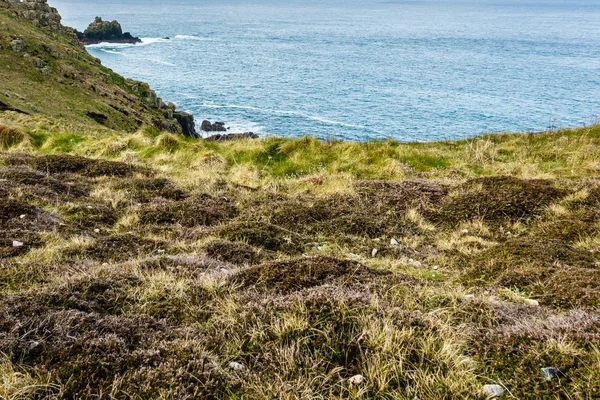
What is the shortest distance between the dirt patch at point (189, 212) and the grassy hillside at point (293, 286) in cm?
5

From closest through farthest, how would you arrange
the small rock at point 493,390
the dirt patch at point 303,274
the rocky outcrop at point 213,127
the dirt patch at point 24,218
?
the small rock at point 493,390 → the dirt patch at point 303,274 → the dirt patch at point 24,218 → the rocky outcrop at point 213,127

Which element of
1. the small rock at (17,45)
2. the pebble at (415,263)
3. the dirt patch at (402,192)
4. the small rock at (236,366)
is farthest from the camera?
the small rock at (17,45)

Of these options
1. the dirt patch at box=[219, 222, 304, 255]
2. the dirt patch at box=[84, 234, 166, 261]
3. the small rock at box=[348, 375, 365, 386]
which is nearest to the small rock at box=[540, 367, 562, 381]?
the small rock at box=[348, 375, 365, 386]

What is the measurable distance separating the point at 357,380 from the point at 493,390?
112 centimetres

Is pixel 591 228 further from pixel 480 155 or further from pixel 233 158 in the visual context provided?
pixel 233 158

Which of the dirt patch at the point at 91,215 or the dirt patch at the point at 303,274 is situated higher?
the dirt patch at the point at 303,274

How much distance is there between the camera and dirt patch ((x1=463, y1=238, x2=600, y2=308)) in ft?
18.6

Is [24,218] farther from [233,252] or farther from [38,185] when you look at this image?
[233,252]

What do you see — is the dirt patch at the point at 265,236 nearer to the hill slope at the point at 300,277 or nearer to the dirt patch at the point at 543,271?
the hill slope at the point at 300,277

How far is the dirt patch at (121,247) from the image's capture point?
7.11 metres

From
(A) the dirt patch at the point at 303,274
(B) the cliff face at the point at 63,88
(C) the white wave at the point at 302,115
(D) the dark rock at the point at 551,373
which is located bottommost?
(C) the white wave at the point at 302,115

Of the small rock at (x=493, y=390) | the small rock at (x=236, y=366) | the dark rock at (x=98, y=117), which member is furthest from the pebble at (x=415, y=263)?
the dark rock at (x=98, y=117)

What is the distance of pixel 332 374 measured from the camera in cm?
356

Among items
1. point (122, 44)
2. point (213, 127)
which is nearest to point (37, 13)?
point (213, 127)
